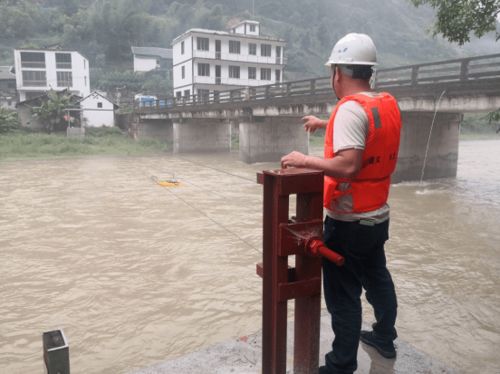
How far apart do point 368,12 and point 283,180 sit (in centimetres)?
16575

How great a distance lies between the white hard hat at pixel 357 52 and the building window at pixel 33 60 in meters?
55.5

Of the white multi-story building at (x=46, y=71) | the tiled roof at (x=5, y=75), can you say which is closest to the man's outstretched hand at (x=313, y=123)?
the white multi-story building at (x=46, y=71)

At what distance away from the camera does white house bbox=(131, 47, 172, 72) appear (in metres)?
72.8

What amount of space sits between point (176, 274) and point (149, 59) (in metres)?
71.9

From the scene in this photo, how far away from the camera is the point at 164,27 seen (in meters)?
90.5

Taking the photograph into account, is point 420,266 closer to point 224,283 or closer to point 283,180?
point 224,283

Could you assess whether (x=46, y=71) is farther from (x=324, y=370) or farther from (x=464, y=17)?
(x=324, y=370)

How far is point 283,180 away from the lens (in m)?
2.26

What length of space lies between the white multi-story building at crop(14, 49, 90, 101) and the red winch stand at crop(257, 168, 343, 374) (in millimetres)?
53614

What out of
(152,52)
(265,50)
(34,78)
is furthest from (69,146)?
(152,52)

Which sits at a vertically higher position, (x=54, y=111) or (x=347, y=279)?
(x=54, y=111)

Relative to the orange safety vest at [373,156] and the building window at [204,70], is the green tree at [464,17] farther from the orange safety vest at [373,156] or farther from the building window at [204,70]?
the building window at [204,70]

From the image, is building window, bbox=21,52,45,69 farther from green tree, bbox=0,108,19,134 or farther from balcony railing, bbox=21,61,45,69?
green tree, bbox=0,108,19,134

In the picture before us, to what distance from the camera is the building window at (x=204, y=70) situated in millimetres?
47594
